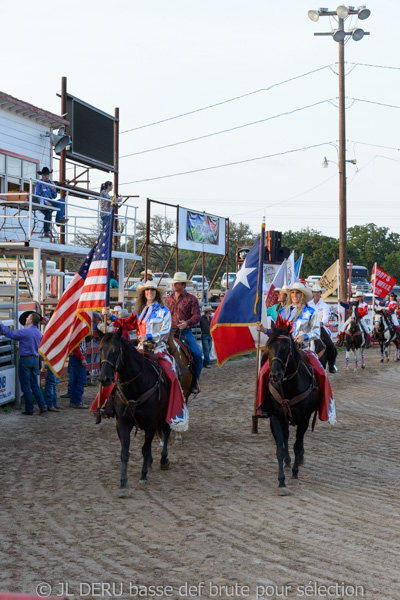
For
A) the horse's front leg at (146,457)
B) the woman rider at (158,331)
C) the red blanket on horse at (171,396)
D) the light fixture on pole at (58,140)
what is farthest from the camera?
the light fixture on pole at (58,140)

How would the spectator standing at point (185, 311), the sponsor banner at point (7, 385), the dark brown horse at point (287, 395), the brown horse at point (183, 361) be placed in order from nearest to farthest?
the dark brown horse at point (287, 395) → the brown horse at point (183, 361) → the spectator standing at point (185, 311) → the sponsor banner at point (7, 385)

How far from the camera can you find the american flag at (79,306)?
392 inches

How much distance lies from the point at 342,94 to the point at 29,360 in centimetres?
2146

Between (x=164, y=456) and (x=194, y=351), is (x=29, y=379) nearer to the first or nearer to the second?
(x=194, y=351)

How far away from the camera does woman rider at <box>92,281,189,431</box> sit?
354 inches

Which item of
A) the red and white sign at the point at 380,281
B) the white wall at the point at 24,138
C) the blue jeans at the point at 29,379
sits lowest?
the blue jeans at the point at 29,379

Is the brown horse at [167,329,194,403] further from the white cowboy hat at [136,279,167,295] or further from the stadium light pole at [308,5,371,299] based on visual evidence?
the stadium light pole at [308,5,371,299]

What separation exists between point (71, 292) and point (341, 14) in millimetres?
22468

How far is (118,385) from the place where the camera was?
27.2 feet

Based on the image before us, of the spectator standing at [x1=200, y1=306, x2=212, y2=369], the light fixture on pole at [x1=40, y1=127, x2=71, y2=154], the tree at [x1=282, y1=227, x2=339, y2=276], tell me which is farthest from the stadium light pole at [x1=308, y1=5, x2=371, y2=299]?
the tree at [x1=282, y1=227, x2=339, y2=276]

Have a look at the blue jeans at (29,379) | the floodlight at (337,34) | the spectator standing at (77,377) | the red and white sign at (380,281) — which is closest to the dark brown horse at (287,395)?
the blue jeans at (29,379)

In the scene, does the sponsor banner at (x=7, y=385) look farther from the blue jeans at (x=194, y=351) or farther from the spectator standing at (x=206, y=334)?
the spectator standing at (x=206, y=334)

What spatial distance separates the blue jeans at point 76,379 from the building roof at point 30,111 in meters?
10.1

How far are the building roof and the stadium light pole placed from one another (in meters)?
11.9
